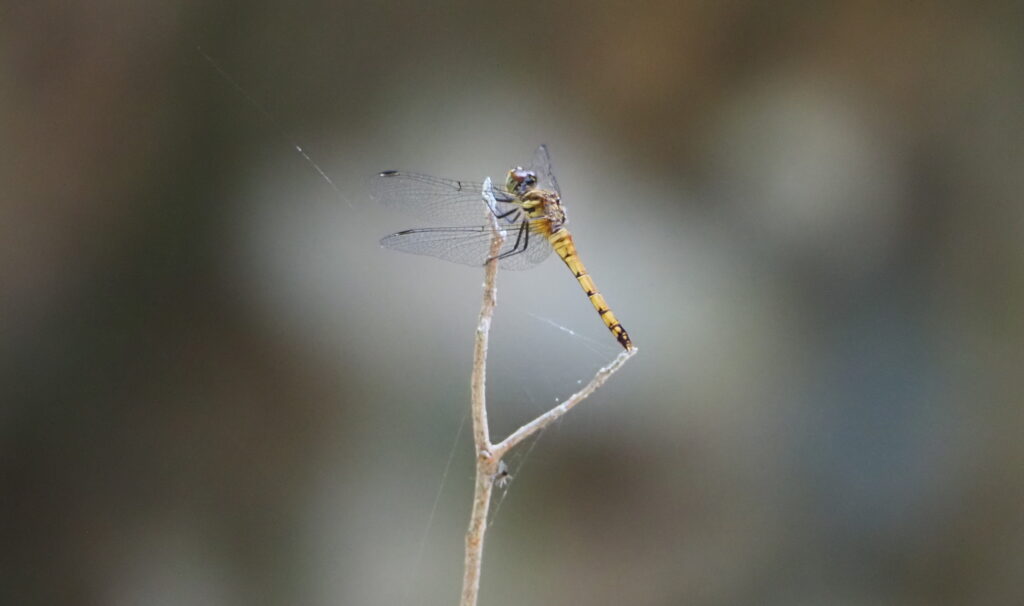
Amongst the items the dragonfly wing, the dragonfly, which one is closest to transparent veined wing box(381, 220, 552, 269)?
the dragonfly

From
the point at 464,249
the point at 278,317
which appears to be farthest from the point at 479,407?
the point at 278,317

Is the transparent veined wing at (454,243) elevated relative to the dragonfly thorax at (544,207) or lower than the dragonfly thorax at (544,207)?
lower

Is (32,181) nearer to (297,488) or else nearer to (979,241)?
(297,488)

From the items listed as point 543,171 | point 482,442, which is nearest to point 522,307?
point 543,171

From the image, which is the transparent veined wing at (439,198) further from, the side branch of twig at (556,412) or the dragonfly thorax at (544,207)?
the side branch of twig at (556,412)

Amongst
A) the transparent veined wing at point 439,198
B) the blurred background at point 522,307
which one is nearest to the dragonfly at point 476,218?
the transparent veined wing at point 439,198

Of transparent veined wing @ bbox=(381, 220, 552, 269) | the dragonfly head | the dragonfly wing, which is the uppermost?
the dragonfly wing

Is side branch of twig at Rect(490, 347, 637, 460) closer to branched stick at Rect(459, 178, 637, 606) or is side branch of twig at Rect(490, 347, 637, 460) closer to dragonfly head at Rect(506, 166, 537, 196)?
branched stick at Rect(459, 178, 637, 606)

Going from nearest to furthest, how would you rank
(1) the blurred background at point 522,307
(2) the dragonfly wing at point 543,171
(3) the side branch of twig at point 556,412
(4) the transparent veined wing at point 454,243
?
1. (3) the side branch of twig at point 556,412
2. (4) the transparent veined wing at point 454,243
3. (2) the dragonfly wing at point 543,171
4. (1) the blurred background at point 522,307
